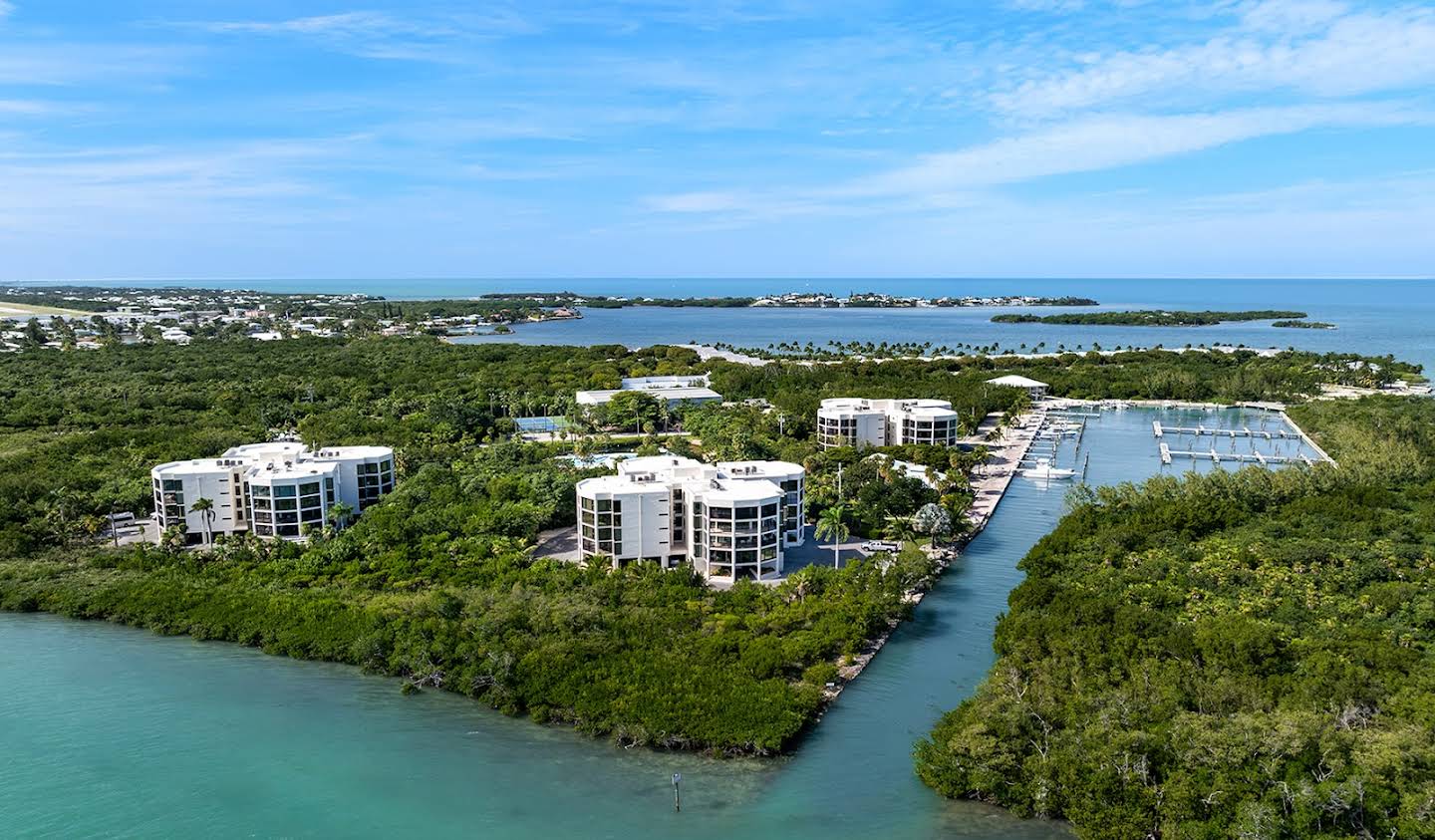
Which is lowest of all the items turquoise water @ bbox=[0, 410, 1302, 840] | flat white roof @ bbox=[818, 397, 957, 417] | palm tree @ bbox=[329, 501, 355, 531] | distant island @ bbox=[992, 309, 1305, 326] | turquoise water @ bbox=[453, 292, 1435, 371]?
turquoise water @ bbox=[0, 410, 1302, 840]

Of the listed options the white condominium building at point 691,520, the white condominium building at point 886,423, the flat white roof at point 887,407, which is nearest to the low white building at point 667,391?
the flat white roof at point 887,407

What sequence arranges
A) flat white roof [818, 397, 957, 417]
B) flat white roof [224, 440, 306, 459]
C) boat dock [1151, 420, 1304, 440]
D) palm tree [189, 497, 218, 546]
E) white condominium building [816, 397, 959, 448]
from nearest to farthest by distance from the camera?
palm tree [189, 497, 218, 546] < flat white roof [224, 440, 306, 459] < white condominium building [816, 397, 959, 448] < flat white roof [818, 397, 957, 417] < boat dock [1151, 420, 1304, 440]

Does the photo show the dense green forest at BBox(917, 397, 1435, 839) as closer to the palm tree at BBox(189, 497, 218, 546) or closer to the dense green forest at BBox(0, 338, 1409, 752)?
the dense green forest at BBox(0, 338, 1409, 752)

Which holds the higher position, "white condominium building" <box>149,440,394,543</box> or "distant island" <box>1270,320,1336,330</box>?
"distant island" <box>1270,320,1336,330</box>

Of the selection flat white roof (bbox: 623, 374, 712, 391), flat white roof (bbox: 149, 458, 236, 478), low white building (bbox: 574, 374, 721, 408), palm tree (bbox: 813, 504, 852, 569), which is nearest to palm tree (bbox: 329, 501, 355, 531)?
flat white roof (bbox: 149, 458, 236, 478)

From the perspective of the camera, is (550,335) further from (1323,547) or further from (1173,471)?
(1323,547)

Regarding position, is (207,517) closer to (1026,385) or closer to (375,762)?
(375,762)
